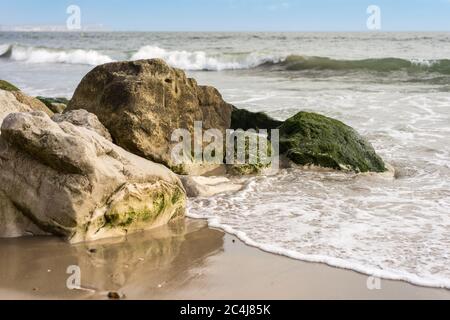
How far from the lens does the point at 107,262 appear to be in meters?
3.64

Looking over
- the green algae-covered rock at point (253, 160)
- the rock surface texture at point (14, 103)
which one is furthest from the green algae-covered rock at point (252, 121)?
the rock surface texture at point (14, 103)

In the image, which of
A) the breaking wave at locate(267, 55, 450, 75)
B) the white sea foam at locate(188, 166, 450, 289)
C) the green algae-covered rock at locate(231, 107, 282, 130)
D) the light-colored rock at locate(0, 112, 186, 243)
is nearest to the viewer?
the white sea foam at locate(188, 166, 450, 289)

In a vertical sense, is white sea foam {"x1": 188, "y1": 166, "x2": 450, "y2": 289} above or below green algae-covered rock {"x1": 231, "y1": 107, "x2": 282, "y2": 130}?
below

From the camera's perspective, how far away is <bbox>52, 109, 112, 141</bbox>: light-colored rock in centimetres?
520

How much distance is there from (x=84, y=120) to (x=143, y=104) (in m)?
0.65

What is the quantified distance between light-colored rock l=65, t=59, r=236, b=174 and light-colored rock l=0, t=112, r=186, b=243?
1199 mm

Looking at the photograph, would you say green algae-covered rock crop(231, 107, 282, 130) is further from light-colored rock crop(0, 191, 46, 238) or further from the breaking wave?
the breaking wave

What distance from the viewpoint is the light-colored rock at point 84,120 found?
17.0 ft

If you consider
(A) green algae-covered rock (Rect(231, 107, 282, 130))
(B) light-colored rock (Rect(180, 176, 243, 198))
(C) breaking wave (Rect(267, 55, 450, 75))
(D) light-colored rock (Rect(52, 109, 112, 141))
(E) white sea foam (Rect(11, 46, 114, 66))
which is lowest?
(B) light-colored rock (Rect(180, 176, 243, 198))

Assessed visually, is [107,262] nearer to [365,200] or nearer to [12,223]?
[12,223]

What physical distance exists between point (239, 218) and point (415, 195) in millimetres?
1933

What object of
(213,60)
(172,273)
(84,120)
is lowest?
(172,273)

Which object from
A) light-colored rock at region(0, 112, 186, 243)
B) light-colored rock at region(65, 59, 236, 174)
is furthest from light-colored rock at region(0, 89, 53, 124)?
light-colored rock at region(0, 112, 186, 243)

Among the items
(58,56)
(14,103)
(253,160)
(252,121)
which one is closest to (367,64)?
(252,121)
